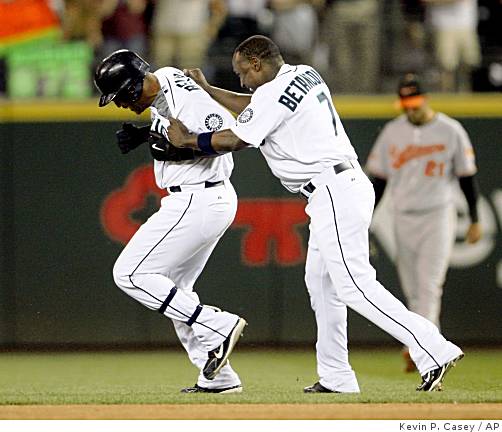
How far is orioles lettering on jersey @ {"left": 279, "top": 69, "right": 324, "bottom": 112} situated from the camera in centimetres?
659

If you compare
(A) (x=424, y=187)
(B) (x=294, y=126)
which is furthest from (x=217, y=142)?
(A) (x=424, y=187)

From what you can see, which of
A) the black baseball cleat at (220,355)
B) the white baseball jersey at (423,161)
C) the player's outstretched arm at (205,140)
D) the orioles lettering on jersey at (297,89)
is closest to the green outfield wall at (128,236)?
the white baseball jersey at (423,161)

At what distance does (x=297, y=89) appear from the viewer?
6.65m

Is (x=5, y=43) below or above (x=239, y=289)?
above

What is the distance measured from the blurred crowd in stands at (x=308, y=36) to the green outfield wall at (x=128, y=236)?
255 millimetres

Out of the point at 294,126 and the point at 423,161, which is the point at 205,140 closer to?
the point at 294,126

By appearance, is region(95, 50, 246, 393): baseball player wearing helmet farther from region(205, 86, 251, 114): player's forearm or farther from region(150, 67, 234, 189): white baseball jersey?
region(205, 86, 251, 114): player's forearm

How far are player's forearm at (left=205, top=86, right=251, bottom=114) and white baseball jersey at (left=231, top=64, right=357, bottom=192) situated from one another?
58 cm

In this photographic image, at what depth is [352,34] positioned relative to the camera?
10633 mm

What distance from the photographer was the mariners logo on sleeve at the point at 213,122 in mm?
7059

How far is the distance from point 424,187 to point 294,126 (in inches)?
119

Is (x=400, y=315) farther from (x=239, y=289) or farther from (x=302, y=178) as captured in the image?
(x=239, y=289)

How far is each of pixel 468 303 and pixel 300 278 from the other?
1484 mm
